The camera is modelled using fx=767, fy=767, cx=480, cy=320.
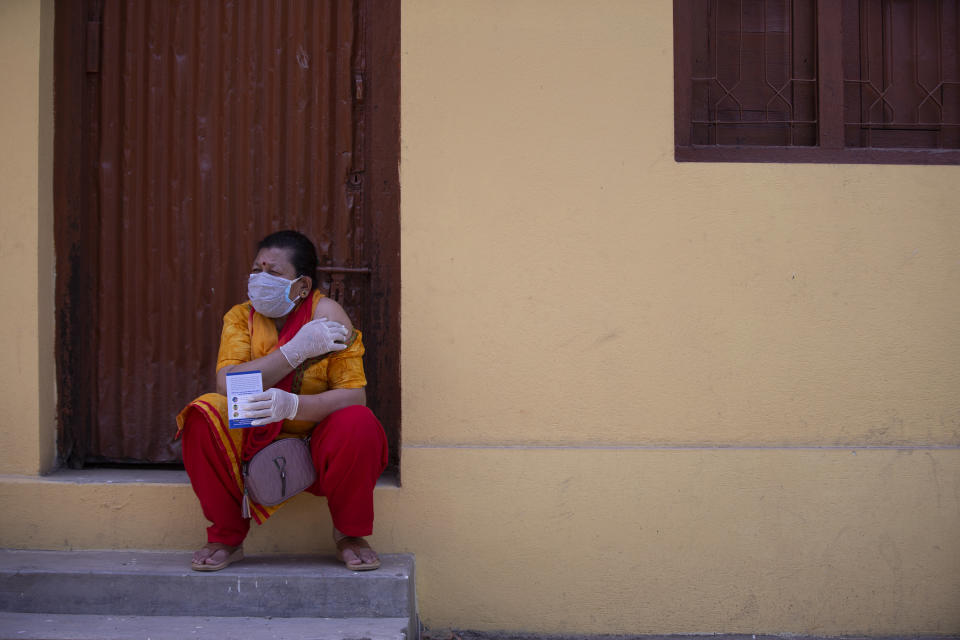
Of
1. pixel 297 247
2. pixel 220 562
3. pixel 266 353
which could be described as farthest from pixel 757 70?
pixel 220 562

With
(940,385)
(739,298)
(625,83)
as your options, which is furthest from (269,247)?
(940,385)

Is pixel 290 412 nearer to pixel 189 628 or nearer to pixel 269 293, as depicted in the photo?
pixel 269 293

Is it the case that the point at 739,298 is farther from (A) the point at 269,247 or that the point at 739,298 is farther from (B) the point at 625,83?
(A) the point at 269,247

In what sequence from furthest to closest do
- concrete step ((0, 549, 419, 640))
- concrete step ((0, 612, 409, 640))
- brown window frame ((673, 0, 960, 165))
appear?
brown window frame ((673, 0, 960, 165))
concrete step ((0, 549, 419, 640))
concrete step ((0, 612, 409, 640))

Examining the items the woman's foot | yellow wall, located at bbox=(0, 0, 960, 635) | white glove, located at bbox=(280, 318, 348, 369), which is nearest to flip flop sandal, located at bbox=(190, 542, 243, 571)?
yellow wall, located at bbox=(0, 0, 960, 635)

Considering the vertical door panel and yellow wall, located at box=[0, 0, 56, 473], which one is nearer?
yellow wall, located at box=[0, 0, 56, 473]

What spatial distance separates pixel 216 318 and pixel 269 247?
24.0 inches

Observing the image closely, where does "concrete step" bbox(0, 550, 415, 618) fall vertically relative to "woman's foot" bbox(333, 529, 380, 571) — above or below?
below

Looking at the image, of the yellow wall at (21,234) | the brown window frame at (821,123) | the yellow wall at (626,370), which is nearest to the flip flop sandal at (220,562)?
the yellow wall at (626,370)

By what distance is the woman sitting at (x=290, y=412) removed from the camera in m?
2.73

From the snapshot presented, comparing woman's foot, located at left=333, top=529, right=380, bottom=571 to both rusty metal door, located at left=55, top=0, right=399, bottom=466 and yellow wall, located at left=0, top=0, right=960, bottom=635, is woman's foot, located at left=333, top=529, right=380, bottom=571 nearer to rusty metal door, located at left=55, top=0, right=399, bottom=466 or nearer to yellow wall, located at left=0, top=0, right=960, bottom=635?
yellow wall, located at left=0, top=0, right=960, bottom=635

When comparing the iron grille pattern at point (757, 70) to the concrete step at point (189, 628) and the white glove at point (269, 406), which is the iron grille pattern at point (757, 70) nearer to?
the white glove at point (269, 406)

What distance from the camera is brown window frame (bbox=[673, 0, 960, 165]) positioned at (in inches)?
123

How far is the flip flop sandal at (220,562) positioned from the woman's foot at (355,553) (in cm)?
37
